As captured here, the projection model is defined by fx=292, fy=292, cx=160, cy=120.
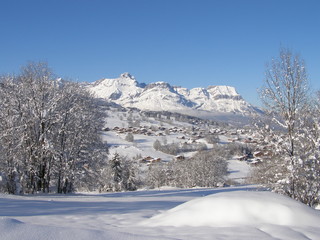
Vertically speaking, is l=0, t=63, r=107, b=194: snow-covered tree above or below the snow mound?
above

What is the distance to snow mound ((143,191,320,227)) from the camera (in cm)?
546

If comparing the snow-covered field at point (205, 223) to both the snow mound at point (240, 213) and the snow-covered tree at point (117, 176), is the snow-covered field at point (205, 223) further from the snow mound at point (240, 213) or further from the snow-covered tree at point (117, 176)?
the snow-covered tree at point (117, 176)

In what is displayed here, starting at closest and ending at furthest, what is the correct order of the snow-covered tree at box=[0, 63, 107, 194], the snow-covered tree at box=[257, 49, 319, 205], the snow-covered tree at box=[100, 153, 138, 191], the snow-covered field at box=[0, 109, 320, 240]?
1. the snow-covered field at box=[0, 109, 320, 240]
2. the snow-covered tree at box=[257, 49, 319, 205]
3. the snow-covered tree at box=[0, 63, 107, 194]
4. the snow-covered tree at box=[100, 153, 138, 191]

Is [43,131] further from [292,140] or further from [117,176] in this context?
[117,176]

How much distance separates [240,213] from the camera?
5.59 metres

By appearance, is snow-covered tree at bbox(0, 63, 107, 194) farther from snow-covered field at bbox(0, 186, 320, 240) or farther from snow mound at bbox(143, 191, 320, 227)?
snow mound at bbox(143, 191, 320, 227)

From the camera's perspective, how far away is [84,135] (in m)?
20.3

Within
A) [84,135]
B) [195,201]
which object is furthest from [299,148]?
[84,135]

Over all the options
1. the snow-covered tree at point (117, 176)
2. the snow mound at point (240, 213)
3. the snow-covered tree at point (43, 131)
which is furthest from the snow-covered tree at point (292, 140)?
the snow-covered tree at point (117, 176)

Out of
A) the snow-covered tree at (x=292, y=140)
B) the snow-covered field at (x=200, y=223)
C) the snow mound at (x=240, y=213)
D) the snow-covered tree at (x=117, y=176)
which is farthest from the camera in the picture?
the snow-covered tree at (x=117, y=176)

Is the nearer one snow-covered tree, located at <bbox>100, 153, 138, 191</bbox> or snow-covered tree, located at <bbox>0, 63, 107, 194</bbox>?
snow-covered tree, located at <bbox>0, 63, 107, 194</bbox>

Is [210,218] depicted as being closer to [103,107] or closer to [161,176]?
[103,107]

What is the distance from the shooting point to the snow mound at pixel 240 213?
5461 millimetres

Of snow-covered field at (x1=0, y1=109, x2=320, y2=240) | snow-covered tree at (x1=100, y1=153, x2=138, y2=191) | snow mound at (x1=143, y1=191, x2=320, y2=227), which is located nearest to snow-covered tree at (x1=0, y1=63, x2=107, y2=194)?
snow-covered field at (x1=0, y1=109, x2=320, y2=240)
